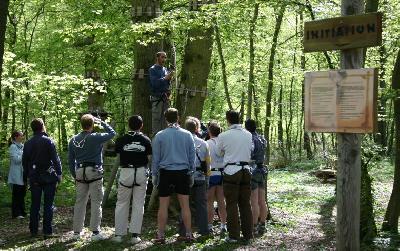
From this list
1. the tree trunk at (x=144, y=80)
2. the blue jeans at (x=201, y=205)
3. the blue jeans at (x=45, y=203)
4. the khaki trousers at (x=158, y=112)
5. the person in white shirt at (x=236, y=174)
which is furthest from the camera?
the tree trunk at (x=144, y=80)

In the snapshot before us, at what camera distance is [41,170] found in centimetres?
844

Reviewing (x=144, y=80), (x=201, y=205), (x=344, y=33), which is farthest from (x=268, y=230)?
(x=344, y=33)

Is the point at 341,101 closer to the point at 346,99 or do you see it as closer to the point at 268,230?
the point at 346,99

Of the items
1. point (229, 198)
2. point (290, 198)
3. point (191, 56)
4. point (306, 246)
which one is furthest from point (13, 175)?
point (290, 198)

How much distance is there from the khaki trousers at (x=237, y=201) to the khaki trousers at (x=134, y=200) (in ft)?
4.64

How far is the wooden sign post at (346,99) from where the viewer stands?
15.3 feet

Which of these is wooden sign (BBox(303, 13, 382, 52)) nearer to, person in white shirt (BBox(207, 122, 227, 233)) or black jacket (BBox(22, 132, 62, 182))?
person in white shirt (BBox(207, 122, 227, 233))

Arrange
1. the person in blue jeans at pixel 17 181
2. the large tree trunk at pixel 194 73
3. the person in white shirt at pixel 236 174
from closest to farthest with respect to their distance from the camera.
Result: the person in white shirt at pixel 236 174, the large tree trunk at pixel 194 73, the person in blue jeans at pixel 17 181

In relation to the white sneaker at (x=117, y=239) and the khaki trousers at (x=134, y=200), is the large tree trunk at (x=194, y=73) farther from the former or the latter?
the white sneaker at (x=117, y=239)

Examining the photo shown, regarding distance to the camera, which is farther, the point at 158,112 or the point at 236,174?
the point at 158,112

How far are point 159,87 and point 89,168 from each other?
2287 mm

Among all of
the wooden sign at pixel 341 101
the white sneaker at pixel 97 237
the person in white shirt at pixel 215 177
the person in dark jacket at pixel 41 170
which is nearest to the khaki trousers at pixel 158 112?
the person in white shirt at pixel 215 177

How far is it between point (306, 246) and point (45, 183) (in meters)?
4.67

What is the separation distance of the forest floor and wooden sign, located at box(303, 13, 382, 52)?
3722mm
